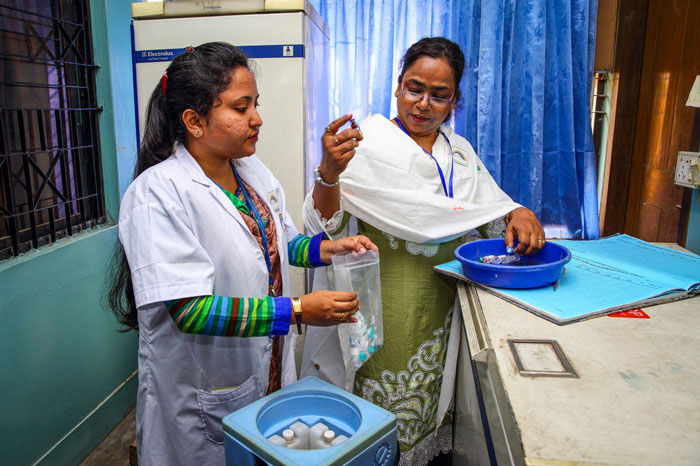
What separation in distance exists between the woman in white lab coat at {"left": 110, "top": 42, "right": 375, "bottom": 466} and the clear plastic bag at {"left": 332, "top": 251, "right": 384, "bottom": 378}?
5 cm

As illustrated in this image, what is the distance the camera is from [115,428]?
2467 millimetres

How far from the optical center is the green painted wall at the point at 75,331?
6.00 feet

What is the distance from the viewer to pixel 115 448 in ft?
7.61

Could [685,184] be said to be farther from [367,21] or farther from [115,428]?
[115,428]

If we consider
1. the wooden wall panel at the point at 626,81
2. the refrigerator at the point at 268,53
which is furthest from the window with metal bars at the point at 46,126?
the wooden wall panel at the point at 626,81

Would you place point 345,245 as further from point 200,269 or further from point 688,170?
point 688,170

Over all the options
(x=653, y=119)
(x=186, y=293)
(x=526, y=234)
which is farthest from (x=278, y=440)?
(x=653, y=119)

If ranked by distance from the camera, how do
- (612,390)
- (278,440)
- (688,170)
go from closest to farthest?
(612,390) < (278,440) < (688,170)

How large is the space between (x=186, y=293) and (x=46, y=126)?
151 centimetres

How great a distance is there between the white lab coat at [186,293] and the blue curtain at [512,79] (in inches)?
68.7

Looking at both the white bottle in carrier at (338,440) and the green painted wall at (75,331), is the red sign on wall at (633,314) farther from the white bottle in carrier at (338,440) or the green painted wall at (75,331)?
the green painted wall at (75,331)

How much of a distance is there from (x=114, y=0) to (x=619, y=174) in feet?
9.06

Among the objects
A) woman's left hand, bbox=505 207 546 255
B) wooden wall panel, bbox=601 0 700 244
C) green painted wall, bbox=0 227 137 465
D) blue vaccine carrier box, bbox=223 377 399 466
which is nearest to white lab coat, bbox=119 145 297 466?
blue vaccine carrier box, bbox=223 377 399 466

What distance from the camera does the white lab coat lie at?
1.09 m
